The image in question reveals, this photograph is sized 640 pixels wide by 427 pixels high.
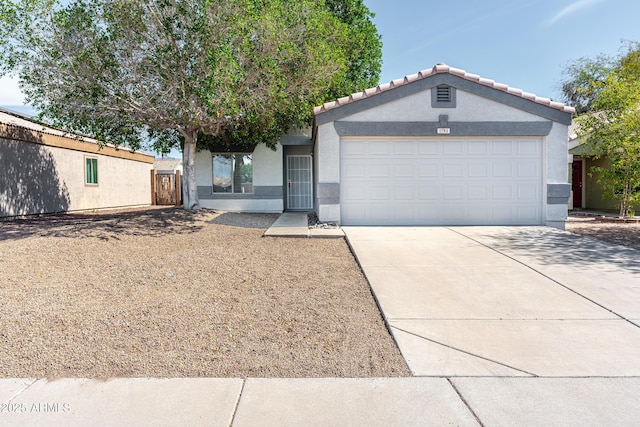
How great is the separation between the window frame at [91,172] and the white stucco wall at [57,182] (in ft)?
0.41

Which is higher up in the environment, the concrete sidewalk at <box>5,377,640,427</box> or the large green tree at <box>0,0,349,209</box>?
the large green tree at <box>0,0,349,209</box>

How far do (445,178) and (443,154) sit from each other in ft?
2.09

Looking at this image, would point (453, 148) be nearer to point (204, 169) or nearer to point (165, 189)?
point (204, 169)

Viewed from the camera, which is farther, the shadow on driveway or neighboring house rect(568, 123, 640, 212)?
neighboring house rect(568, 123, 640, 212)

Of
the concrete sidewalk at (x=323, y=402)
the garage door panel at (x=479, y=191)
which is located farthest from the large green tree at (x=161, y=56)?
Result: the concrete sidewalk at (x=323, y=402)

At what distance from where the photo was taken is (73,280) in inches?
211

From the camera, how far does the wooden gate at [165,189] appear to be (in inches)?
867

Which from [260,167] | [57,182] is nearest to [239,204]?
[260,167]

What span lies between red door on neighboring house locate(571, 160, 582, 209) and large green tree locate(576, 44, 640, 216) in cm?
461

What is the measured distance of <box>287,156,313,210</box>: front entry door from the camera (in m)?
16.5

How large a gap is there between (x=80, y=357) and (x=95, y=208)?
15.3 meters

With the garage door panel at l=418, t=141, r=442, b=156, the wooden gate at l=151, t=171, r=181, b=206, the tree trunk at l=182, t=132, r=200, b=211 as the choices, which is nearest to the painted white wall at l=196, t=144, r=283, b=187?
the tree trunk at l=182, t=132, r=200, b=211

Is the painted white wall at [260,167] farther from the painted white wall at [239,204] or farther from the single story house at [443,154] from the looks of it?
the single story house at [443,154]

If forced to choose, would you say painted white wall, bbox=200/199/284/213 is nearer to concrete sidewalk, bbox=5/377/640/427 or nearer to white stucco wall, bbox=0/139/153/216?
white stucco wall, bbox=0/139/153/216
